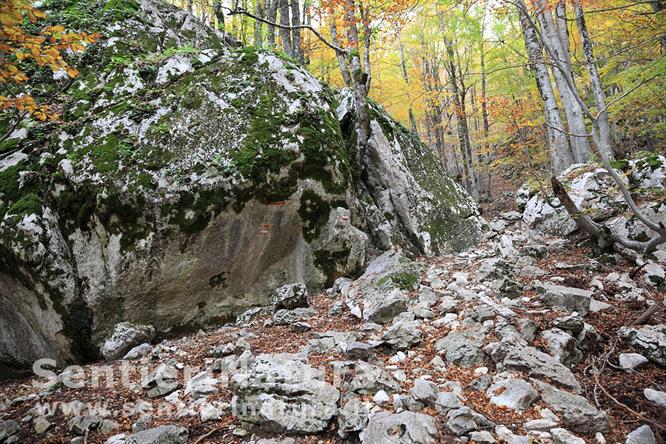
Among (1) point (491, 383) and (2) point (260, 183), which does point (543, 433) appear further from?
(2) point (260, 183)

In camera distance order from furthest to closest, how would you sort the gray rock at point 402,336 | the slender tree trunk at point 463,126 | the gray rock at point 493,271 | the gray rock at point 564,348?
the slender tree trunk at point 463,126, the gray rock at point 493,271, the gray rock at point 402,336, the gray rock at point 564,348

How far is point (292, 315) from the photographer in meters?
4.95

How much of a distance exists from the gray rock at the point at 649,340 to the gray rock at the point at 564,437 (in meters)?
1.39

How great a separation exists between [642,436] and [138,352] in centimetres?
486

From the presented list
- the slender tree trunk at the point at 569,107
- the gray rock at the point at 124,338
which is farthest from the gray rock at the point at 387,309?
the slender tree trunk at the point at 569,107

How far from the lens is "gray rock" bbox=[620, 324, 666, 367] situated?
295cm

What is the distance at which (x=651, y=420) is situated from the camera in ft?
7.66

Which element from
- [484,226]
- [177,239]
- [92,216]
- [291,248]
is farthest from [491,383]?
[484,226]

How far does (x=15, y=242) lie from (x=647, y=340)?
703 cm

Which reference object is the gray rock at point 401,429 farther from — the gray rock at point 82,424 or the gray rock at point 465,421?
the gray rock at point 82,424

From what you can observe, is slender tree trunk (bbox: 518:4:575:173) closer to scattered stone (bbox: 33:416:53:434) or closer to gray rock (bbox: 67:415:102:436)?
gray rock (bbox: 67:415:102:436)

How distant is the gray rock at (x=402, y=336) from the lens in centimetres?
358

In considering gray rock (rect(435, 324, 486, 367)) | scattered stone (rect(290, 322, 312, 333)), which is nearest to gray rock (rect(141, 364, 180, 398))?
scattered stone (rect(290, 322, 312, 333))

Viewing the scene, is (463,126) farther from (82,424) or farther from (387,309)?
(82,424)
